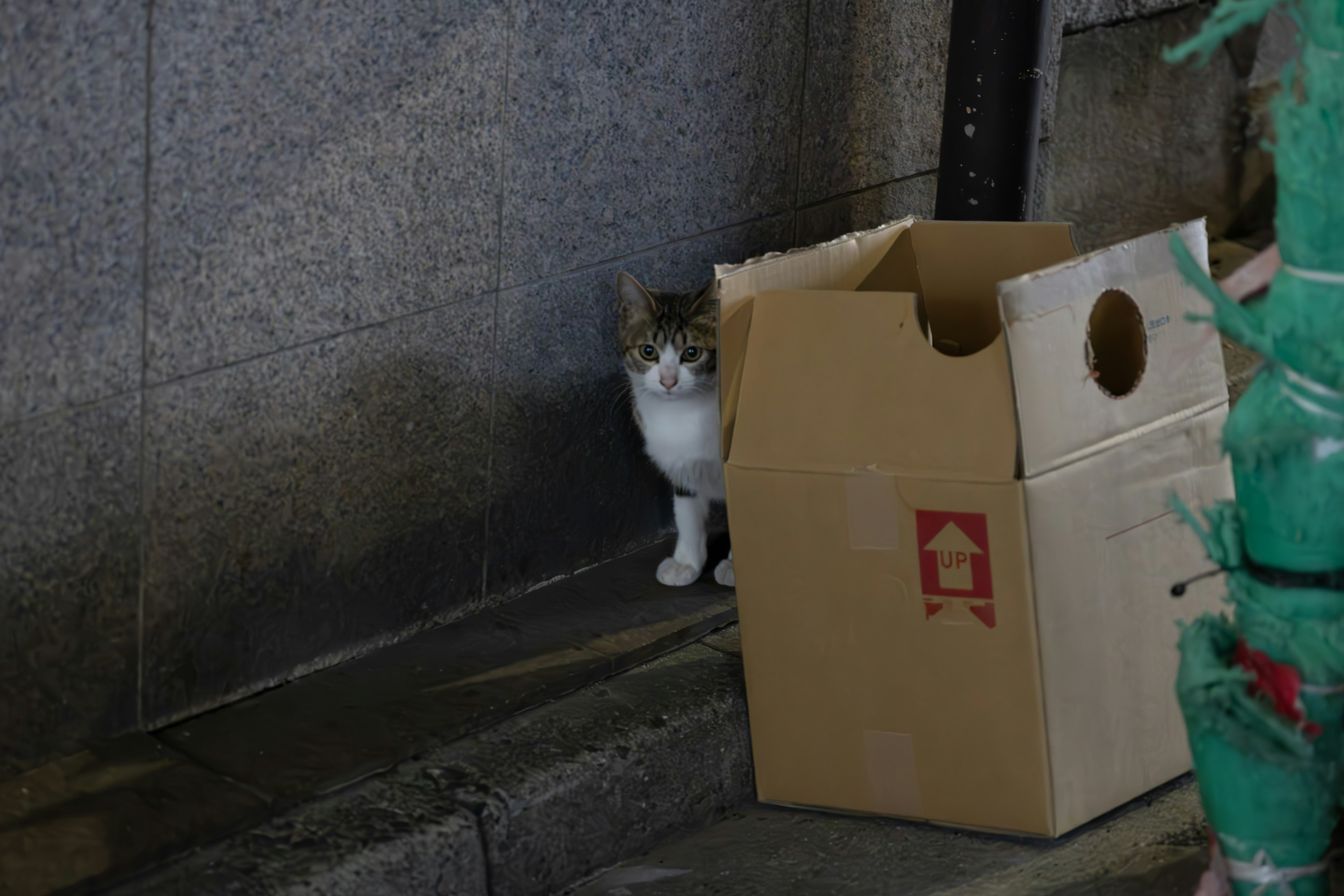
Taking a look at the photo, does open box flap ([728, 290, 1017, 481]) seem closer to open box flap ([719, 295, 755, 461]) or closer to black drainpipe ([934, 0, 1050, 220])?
open box flap ([719, 295, 755, 461])

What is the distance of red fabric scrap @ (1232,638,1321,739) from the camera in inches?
47.5

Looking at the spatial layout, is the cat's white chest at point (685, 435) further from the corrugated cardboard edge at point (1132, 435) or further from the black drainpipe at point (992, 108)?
the corrugated cardboard edge at point (1132, 435)

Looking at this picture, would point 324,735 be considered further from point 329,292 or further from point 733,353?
point 733,353

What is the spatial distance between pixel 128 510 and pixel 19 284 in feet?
1.13

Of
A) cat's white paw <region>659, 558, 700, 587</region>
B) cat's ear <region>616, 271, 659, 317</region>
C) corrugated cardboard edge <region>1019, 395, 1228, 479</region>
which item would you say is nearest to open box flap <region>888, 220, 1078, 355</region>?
corrugated cardboard edge <region>1019, 395, 1228, 479</region>

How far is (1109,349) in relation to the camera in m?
1.81

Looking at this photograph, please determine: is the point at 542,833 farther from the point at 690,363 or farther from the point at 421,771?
the point at 690,363

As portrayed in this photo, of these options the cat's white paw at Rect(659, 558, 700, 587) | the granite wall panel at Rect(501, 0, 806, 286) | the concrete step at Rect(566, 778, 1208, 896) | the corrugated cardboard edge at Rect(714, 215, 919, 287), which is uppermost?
the granite wall panel at Rect(501, 0, 806, 286)

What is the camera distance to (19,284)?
160cm

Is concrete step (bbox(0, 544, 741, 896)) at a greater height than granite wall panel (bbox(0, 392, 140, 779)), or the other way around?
granite wall panel (bbox(0, 392, 140, 779))

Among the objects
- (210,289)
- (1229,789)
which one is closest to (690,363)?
(210,289)

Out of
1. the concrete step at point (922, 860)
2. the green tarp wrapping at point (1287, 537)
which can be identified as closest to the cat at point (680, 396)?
the concrete step at point (922, 860)

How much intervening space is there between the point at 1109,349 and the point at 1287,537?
2.13 ft

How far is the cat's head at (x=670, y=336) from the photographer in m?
2.23
